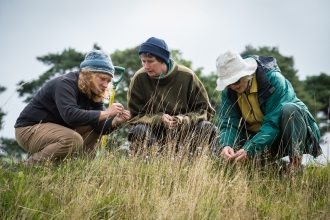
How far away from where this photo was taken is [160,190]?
4.48 metres

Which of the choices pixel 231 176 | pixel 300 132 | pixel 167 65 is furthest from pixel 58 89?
pixel 300 132

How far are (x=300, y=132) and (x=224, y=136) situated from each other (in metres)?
0.83

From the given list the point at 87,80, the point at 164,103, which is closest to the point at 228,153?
the point at 164,103

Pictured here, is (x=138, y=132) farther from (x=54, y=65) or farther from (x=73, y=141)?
(x=54, y=65)

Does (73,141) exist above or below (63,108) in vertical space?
below

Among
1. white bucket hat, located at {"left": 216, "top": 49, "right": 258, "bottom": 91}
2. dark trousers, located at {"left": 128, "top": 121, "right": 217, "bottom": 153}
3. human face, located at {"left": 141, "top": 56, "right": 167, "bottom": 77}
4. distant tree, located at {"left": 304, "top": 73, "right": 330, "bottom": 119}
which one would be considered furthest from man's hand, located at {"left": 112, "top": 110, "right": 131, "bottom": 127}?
distant tree, located at {"left": 304, "top": 73, "right": 330, "bottom": 119}

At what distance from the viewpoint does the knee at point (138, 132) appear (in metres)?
5.69

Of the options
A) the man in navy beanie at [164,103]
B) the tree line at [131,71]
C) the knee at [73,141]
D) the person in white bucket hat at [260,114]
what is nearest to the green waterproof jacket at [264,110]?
the person in white bucket hat at [260,114]

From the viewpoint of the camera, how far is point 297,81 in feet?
68.8

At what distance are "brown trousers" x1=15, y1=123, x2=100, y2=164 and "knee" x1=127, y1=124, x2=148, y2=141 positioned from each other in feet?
1.97

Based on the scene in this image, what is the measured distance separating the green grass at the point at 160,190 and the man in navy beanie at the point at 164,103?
1.63ft

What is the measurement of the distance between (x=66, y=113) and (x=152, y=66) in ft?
4.12

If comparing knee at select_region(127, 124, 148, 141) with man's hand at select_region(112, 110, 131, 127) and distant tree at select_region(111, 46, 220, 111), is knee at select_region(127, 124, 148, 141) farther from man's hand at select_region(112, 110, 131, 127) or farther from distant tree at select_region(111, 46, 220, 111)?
distant tree at select_region(111, 46, 220, 111)

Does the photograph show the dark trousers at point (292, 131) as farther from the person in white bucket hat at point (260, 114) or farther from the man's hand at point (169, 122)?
the man's hand at point (169, 122)
